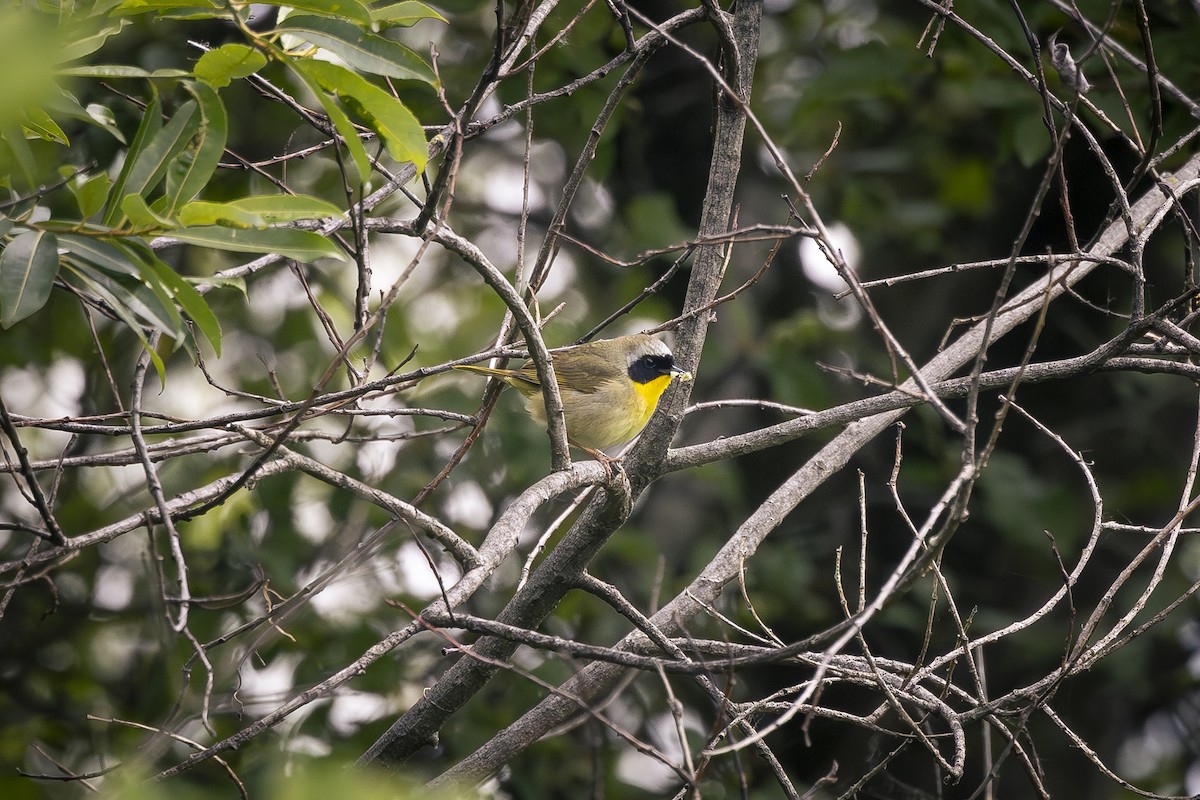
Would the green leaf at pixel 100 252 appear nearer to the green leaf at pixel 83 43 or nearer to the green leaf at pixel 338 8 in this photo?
the green leaf at pixel 83 43

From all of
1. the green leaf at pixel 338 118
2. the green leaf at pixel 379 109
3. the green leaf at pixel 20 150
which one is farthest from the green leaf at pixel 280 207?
the green leaf at pixel 20 150

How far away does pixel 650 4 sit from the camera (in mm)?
6480

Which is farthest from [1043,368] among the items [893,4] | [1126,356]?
[893,4]

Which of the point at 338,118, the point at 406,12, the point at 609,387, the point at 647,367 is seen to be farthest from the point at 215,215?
the point at 647,367

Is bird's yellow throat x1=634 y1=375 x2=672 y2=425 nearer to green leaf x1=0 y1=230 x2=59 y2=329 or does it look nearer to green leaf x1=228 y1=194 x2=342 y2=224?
green leaf x1=228 y1=194 x2=342 y2=224

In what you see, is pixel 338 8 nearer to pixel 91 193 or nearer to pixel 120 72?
pixel 120 72

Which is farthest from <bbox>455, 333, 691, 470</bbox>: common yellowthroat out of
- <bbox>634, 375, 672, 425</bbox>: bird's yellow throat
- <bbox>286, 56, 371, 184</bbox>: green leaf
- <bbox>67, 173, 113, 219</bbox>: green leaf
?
<bbox>67, 173, 113, 219</bbox>: green leaf

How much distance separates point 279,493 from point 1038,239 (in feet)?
15.9

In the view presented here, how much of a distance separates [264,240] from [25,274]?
0.41 meters

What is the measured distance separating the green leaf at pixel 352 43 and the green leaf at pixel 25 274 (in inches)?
24.2

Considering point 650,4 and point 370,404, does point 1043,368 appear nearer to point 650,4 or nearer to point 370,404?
point 370,404

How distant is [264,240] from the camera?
74.0 inches

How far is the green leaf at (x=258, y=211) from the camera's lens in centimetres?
179

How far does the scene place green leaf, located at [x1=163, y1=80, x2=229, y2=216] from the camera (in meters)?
1.84
